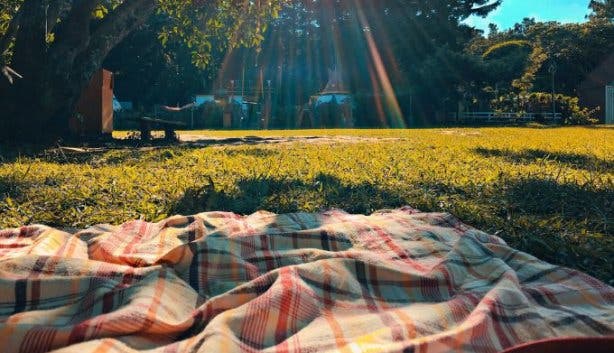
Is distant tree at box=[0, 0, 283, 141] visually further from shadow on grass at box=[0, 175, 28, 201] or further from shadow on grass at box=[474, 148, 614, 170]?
shadow on grass at box=[474, 148, 614, 170]

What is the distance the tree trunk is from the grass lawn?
1970 mm

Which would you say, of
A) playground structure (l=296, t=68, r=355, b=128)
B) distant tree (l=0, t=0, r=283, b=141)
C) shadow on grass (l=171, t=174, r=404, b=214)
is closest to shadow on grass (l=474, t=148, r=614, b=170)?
shadow on grass (l=171, t=174, r=404, b=214)

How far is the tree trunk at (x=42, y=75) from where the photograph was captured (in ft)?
27.1

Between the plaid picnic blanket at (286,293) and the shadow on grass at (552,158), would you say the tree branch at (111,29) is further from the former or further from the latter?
the plaid picnic blanket at (286,293)

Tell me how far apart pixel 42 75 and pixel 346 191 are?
627cm

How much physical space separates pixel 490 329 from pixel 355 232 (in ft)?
3.73

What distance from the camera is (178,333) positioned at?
1645 millimetres

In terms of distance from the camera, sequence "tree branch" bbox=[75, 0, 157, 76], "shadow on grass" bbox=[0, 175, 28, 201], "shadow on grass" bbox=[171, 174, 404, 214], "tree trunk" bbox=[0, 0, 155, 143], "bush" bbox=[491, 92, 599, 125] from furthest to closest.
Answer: "bush" bbox=[491, 92, 599, 125]
"tree branch" bbox=[75, 0, 157, 76]
"tree trunk" bbox=[0, 0, 155, 143]
"shadow on grass" bbox=[0, 175, 28, 201]
"shadow on grass" bbox=[171, 174, 404, 214]

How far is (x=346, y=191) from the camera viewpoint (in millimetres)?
4223

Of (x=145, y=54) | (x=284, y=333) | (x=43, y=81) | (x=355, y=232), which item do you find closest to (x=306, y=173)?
(x=355, y=232)

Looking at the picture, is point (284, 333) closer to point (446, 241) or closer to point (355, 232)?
point (355, 232)

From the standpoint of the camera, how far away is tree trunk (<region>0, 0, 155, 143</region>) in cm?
825

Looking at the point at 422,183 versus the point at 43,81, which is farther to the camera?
the point at 43,81

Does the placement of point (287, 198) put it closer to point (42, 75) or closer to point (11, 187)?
point (11, 187)
